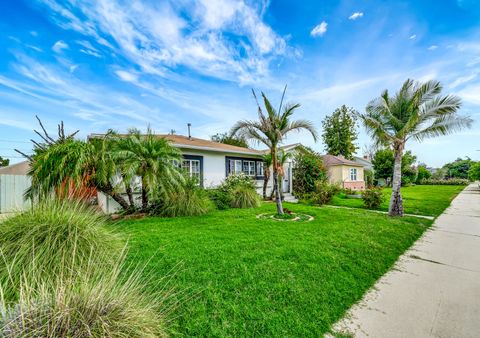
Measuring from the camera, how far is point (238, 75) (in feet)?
40.1

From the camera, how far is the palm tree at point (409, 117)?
8.87 meters

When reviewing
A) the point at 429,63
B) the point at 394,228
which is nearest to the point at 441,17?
the point at 429,63

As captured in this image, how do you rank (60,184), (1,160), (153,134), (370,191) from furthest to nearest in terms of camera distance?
(1,160) < (370,191) < (153,134) < (60,184)

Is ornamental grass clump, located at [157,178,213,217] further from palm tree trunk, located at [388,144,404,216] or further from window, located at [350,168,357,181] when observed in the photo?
window, located at [350,168,357,181]

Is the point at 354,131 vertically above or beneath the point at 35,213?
above

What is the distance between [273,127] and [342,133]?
34704mm

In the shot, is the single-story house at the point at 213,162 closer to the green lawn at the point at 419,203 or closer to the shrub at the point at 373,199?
the green lawn at the point at 419,203

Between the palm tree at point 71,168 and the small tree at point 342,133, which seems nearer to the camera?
the palm tree at point 71,168

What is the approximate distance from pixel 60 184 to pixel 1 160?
3075 centimetres

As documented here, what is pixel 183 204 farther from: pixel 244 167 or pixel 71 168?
pixel 244 167

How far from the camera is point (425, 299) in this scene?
3236 mm

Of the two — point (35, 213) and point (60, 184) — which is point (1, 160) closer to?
point (60, 184)

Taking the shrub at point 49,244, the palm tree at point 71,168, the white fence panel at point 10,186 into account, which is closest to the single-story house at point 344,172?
the palm tree at point 71,168

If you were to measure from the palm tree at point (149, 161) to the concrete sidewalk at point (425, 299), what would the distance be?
21.9ft
